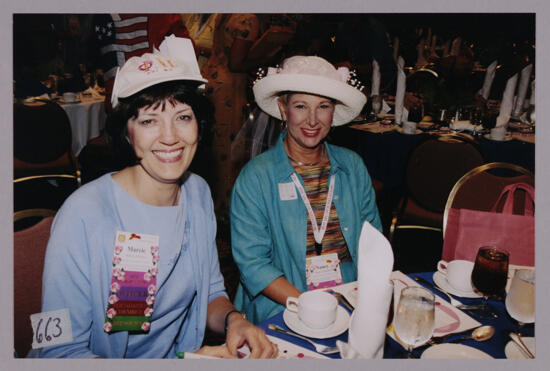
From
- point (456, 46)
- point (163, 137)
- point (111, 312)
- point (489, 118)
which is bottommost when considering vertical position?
point (111, 312)

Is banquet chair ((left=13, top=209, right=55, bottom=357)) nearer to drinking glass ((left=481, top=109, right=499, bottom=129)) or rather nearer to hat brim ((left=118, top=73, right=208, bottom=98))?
hat brim ((left=118, top=73, right=208, bottom=98))

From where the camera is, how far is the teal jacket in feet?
6.16

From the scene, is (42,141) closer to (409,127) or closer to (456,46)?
(409,127)

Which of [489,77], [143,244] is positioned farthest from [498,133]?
[143,244]

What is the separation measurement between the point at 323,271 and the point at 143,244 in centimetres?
96

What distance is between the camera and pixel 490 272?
1.39m

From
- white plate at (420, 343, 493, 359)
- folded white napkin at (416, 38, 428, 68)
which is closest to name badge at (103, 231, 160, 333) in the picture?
white plate at (420, 343, 493, 359)

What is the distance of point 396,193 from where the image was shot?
4.44 metres

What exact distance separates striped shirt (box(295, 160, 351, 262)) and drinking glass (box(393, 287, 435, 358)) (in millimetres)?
899

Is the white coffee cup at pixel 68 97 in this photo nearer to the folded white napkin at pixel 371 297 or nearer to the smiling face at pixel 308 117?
the smiling face at pixel 308 117

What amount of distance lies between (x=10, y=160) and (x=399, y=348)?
1.40 m

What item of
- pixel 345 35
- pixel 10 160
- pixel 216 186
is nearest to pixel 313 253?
pixel 10 160

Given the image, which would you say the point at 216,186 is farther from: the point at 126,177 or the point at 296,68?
the point at 126,177

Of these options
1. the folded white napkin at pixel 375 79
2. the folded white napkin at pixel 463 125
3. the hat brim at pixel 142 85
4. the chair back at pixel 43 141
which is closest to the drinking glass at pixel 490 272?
the hat brim at pixel 142 85
